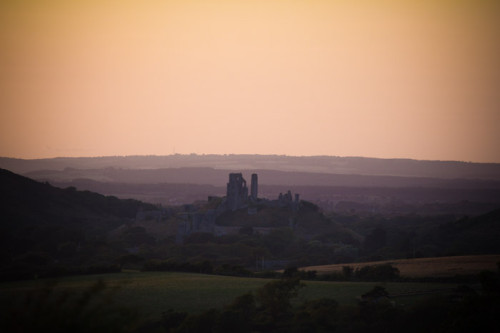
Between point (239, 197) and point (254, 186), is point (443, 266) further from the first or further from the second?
point (254, 186)

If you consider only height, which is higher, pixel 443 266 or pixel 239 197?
pixel 239 197

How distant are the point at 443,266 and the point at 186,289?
19.1 meters

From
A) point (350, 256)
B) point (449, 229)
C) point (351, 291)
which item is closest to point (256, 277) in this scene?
point (351, 291)

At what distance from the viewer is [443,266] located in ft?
162

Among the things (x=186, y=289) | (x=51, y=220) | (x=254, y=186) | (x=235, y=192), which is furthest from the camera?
(x=51, y=220)

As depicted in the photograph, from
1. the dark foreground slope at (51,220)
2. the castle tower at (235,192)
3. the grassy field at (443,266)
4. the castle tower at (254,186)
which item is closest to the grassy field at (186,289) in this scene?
the grassy field at (443,266)

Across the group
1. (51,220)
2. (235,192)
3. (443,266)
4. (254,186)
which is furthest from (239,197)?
(443,266)

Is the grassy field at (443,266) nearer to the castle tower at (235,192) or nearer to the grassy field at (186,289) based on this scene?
the grassy field at (186,289)

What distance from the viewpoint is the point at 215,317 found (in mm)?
31547

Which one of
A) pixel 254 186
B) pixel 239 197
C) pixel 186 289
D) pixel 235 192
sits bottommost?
pixel 186 289

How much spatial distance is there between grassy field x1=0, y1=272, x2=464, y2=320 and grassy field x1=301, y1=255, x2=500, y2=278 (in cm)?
512

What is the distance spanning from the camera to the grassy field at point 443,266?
1788 inches

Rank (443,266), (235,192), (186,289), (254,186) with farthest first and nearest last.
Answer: (254,186) → (235,192) → (443,266) → (186,289)

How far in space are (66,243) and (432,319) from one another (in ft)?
136
